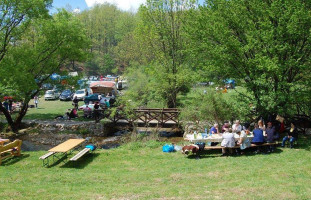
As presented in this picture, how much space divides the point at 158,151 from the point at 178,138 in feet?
17.7

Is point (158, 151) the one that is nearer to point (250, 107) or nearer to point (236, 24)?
point (250, 107)

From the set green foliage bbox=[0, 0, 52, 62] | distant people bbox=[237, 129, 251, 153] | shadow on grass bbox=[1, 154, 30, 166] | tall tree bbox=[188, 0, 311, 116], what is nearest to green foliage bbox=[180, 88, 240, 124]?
tall tree bbox=[188, 0, 311, 116]

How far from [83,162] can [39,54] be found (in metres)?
11.4

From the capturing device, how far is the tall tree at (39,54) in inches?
707

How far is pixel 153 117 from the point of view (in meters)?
20.0

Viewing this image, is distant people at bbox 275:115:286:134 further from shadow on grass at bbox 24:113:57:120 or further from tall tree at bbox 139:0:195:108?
shadow on grass at bbox 24:113:57:120

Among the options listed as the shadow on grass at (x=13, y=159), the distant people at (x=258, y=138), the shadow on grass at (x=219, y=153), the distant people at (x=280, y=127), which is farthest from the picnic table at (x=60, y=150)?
the distant people at (x=280, y=127)

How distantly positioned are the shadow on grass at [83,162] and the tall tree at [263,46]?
22.9ft

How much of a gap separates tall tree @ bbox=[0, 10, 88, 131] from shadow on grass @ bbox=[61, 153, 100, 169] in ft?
25.1

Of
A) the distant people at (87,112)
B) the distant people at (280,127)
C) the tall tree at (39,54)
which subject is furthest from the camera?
the distant people at (87,112)

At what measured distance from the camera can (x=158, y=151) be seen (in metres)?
13.1

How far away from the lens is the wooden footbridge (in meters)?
19.7

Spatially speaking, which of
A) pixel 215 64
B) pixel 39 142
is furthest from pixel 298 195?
pixel 39 142

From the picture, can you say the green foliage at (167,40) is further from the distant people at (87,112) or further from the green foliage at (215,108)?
the distant people at (87,112)
